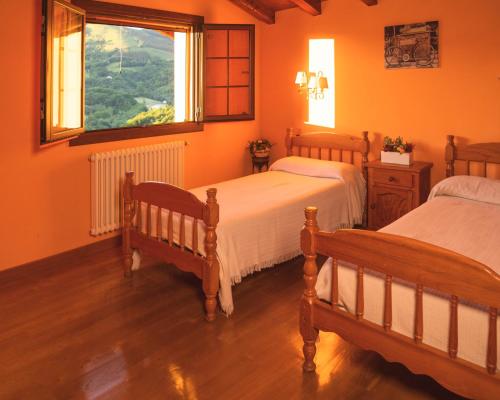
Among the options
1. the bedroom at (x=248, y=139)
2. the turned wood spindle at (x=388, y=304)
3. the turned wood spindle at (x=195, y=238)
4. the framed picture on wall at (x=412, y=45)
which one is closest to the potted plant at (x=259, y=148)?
the bedroom at (x=248, y=139)

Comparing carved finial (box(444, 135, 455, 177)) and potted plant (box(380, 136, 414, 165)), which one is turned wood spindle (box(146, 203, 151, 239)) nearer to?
potted plant (box(380, 136, 414, 165))

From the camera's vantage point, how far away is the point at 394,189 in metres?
4.41

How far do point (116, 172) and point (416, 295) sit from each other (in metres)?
2.96

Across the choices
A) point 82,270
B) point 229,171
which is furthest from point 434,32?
point 82,270

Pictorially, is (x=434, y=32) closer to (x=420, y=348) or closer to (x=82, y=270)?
(x=420, y=348)

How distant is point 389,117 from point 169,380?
327cm

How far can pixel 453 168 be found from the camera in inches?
169

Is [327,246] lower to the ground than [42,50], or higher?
lower

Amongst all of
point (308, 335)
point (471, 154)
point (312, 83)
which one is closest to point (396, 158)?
point (471, 154)

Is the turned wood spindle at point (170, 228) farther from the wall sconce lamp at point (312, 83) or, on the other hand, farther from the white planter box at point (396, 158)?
the wall sconce lamp at point (312, 83)

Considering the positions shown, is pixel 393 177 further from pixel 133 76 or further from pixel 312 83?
pixel 133 76

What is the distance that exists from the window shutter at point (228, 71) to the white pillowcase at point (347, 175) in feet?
3.27

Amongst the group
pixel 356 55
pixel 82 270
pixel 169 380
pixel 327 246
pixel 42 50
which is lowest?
pixel 169 380

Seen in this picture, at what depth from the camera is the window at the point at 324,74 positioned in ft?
16.6
